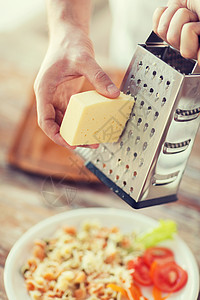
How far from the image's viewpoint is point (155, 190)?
4.05 ft

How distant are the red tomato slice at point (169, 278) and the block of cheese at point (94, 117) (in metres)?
0.54

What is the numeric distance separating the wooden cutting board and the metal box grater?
60 centimetres

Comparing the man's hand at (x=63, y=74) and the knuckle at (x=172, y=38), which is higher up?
the knuckle at (x=172, y=38)

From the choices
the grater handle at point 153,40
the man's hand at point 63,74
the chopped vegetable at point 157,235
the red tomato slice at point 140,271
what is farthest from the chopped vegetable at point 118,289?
the grater handle at point 153,40

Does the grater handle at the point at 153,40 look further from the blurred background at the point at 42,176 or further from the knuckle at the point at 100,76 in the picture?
the blurred background at the point at 42,176

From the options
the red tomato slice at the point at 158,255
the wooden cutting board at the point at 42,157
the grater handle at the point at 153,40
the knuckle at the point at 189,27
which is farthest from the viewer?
the wooden cutting board at the point at 42,157

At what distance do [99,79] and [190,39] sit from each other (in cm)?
29

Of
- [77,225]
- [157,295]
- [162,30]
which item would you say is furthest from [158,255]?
[162,30]

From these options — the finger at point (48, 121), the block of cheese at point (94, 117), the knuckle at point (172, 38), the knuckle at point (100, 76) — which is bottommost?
the finger at point (48, 121)

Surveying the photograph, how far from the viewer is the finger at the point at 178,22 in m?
0.99

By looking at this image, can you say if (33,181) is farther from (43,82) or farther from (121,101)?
(121,101)

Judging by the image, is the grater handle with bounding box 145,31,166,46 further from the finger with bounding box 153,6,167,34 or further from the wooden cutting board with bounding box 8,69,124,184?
the wooden cutting board with bounding box 8,69,124,184

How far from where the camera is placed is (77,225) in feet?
5.51

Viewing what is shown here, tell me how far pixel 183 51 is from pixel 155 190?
42 cm
